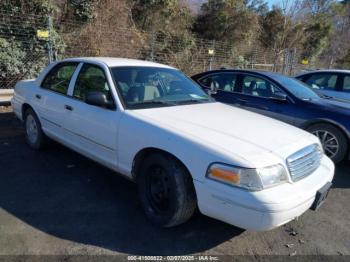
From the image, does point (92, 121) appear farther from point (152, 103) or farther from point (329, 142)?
point (329, 142)

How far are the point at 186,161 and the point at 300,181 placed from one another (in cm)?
102

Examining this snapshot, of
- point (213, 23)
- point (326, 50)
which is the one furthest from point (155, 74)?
point (326, 50)

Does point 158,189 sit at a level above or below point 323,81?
below

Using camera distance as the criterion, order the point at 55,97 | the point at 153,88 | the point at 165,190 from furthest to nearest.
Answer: the point at 55,97
the point at 153,88
the point at 165,190

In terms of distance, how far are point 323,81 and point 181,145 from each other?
21.7 feet

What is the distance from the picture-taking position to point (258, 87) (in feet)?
20.2

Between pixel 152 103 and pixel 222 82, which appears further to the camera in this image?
pixel 222 82

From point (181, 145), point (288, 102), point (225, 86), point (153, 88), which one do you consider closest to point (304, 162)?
point (181, 145)

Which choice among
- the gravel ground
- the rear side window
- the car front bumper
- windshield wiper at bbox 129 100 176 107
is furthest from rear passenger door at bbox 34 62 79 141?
the car front bumper

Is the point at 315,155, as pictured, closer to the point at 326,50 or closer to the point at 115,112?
the point at 115,112

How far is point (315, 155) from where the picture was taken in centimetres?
329

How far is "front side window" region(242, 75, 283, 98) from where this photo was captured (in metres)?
5.99

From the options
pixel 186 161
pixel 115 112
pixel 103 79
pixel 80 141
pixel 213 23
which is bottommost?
pixel 80 141

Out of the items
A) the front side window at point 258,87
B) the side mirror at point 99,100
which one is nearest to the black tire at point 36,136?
the side mirror at point 99,100
